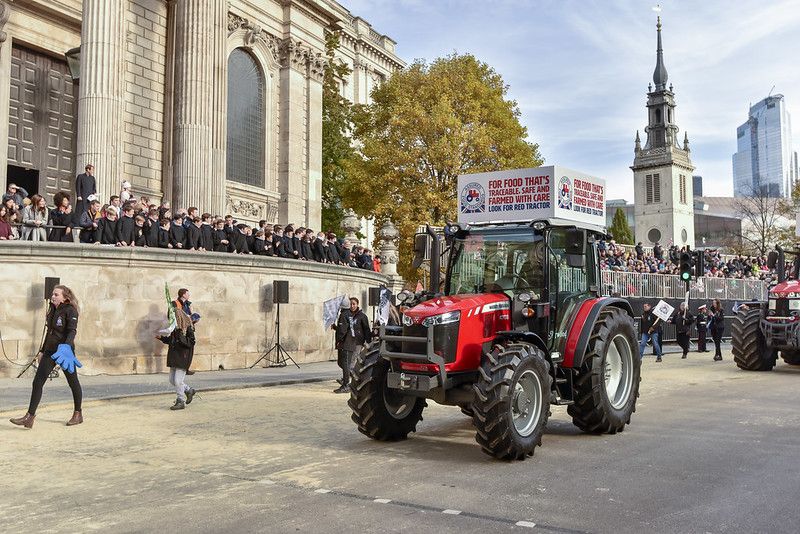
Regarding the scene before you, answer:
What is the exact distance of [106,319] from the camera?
1708 centimetres

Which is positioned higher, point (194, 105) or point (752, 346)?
point (194, 105)

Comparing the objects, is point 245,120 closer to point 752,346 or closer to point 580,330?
point 752,346

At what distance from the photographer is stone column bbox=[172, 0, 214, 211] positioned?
24.8m

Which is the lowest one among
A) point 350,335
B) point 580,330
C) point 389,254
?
point 350,335

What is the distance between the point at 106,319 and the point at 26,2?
40.8ft

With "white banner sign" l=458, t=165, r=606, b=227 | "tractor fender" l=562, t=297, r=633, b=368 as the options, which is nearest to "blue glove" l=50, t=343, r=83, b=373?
"white banner sign" l=458, t=165, r=606, b=227

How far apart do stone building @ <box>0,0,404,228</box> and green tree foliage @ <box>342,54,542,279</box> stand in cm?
319

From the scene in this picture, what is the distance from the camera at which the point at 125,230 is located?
57.4 feet

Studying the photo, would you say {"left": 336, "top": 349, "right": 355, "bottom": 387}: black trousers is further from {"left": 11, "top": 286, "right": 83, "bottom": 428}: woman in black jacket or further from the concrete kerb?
{"left": 11, "top": 286, "right": 83, "bottom": 428}: woman in black jacket

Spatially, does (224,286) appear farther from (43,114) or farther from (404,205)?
(404,205)

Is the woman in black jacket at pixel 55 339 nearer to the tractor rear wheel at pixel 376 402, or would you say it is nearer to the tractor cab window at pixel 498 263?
the tractor rear wheel at pixel 376 402

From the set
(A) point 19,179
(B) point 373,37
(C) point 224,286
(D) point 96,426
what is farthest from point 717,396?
(B) point 373,37

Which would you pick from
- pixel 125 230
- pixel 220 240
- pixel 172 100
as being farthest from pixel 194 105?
pixel 125 230

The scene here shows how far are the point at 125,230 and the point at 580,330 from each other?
1216 centimetres
